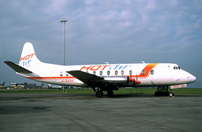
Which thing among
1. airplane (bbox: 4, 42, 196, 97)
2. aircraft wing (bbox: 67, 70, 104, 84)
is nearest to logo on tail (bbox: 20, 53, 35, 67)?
airplane (bbox: 4, 42, 196, 97)

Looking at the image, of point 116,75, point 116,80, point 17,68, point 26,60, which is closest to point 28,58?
point 26,60

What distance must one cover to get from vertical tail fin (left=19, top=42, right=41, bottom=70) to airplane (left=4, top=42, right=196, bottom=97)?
120cm

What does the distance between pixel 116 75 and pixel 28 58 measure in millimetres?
13891

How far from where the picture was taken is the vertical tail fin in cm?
3002

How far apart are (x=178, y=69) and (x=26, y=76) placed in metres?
20.8

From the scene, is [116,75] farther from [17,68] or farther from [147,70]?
[17,68]

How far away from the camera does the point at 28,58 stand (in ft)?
99.9

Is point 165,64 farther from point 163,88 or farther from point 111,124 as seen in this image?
point 111,124

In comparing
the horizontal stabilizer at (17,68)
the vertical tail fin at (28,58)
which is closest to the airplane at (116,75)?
the horizontal stabilizer at (17,68)

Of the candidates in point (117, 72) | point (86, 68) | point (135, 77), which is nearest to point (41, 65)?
point (86, 68)

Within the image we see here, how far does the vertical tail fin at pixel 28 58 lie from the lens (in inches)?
1182

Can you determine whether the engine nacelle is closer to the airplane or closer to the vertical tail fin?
the airplane

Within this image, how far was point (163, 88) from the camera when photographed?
2627cm

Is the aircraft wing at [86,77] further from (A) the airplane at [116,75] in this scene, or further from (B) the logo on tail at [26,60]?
(B) the logo on tail at [26,60]
